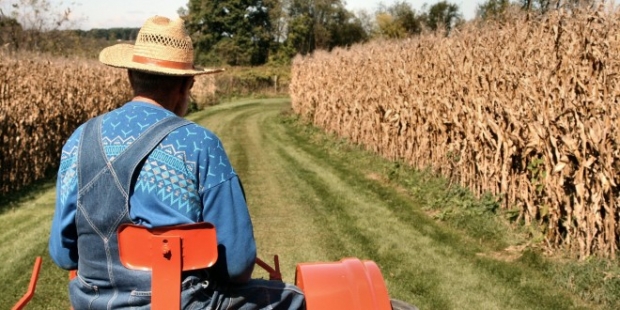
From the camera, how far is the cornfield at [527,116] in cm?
603

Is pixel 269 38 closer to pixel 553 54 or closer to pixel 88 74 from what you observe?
pixel 88 74

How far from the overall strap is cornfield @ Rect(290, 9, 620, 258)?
4.58 m

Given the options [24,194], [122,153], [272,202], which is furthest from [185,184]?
[24,194]

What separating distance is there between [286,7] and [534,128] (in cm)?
6294

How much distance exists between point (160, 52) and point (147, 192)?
62 centimetres

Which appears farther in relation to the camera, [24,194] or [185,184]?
[24,194]

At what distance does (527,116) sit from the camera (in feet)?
23.3

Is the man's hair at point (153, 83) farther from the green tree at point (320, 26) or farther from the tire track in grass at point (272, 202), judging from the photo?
the green tree at point (320, 26)

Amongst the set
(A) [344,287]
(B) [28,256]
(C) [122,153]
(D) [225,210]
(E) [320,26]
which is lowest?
(B) [28,256]

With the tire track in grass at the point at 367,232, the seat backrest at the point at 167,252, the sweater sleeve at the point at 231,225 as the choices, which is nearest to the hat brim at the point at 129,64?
the sweater sleeve at the point at 231,225

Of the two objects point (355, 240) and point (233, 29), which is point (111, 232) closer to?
point (355, 240)

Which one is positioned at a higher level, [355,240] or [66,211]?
[66,211]

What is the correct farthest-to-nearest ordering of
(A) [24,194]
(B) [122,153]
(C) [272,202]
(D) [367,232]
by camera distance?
(A) [24,194]
(C) [272,202]
(D) [367,232]
(B) [122,153]

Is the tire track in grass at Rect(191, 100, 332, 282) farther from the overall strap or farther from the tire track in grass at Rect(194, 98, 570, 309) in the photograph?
the overall strap
